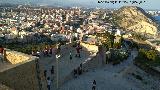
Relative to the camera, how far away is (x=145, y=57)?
3900cm

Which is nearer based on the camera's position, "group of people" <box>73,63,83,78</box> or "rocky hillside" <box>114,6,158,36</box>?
"group of people" <box>73,63,83,78</box>

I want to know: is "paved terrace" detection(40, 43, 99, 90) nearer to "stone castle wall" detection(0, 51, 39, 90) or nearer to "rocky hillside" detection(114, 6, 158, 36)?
"stone castle wall" detection(0, 51, 39, 90)

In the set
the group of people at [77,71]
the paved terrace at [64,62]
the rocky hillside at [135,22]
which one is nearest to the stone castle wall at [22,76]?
the paved terrace at [64,62]

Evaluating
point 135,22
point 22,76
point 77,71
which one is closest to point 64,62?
point 77,71

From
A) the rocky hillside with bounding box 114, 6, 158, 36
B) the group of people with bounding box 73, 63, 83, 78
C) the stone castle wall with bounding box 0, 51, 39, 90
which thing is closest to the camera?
the stone castle wall with bounding box 0, 51, 39, 90

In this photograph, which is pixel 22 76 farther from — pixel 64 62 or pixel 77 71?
pixel 64 62

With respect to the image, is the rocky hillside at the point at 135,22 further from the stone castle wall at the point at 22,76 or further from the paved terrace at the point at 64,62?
the stone castle wall at the point at 22,76

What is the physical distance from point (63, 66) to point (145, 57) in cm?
1859

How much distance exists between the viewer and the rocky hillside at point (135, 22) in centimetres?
15388

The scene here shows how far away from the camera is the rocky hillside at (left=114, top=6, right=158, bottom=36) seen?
15388cm

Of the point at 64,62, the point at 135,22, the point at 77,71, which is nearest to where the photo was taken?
the point at 77,71

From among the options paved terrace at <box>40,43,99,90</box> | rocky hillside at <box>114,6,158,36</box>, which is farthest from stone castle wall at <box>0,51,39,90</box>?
rocky hillside at <box>114,6,158,36</box>

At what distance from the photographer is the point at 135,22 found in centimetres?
16500

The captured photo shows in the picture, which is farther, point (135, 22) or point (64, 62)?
point (135, 22)
